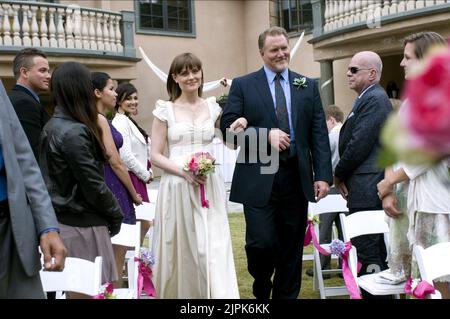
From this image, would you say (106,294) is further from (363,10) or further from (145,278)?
(363,10)

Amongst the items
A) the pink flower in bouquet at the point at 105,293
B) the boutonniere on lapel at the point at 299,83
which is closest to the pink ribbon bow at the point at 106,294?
the pink flower in bouquet at the point at 105,293

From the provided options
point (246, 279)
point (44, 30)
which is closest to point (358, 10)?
point (44, 30)

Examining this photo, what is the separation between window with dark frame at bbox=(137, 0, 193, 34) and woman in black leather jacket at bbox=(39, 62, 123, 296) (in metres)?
15.7

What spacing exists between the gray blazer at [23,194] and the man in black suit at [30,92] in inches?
72.0

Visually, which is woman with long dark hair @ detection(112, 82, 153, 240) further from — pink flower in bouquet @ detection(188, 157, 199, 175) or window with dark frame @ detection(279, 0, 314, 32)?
window with dark frame @ detection(279, 0, 314, 32)

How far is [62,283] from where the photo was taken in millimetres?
3074

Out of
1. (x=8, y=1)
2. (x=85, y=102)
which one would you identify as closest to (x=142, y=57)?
(x=8, y=1)

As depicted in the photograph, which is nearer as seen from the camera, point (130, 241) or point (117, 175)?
point (130, 241)

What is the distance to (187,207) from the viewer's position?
4.84 meters

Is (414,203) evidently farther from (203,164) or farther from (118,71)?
(118,71)

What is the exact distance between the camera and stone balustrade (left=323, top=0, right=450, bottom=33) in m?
13.0

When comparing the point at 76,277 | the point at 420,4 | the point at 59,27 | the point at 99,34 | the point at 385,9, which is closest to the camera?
the point at 76,277

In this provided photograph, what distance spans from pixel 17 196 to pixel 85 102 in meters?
1.18

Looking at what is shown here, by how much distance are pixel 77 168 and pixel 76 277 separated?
68cm
